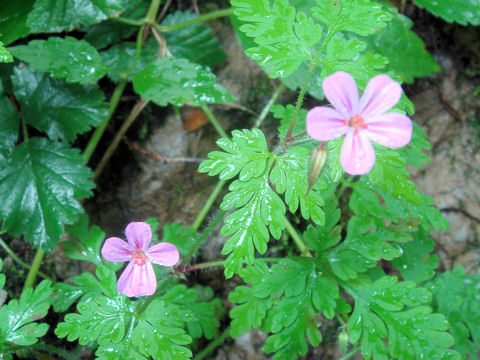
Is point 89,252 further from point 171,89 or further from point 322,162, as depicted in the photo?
point 322,162

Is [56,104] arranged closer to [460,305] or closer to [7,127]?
[7,127]

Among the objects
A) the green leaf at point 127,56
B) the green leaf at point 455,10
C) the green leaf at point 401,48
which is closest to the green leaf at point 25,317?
the green leaf at point 127,56

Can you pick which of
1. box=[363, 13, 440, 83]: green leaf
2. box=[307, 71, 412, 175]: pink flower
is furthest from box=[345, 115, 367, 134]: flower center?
box=[363, 13, 440, 83]: green leaf

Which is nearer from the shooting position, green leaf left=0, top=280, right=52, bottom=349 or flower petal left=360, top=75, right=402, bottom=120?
flower petal left=360, top=75, right=402, bottom=120

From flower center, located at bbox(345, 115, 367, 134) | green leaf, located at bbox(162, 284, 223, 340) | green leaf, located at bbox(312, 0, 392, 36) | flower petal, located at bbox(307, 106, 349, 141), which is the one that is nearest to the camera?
flower petal, located at bbox(307, 106, 349, 141)

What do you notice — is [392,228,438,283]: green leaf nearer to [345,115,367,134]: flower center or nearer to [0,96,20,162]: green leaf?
[345,115,367,134]: flower center

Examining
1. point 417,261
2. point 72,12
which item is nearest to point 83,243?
point 72,12

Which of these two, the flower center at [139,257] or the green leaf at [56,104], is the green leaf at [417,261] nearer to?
the flower center at [139,257]

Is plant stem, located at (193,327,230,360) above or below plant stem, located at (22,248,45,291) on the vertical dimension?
below
